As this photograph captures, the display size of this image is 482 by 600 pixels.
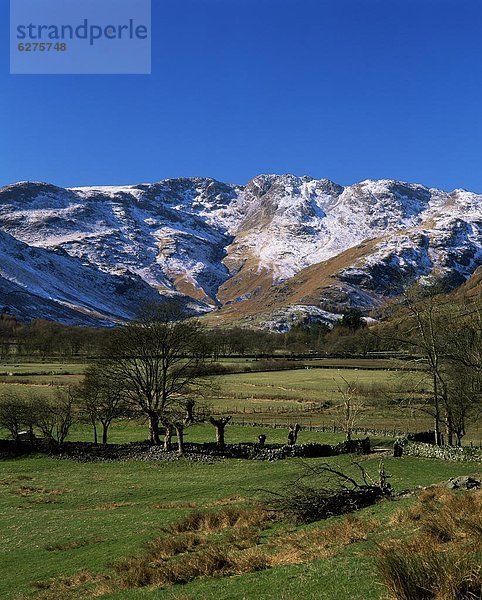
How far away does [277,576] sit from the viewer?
14.0 metres

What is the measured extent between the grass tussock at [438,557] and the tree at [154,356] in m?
44.5

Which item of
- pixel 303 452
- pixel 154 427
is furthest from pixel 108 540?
pixel 154 427


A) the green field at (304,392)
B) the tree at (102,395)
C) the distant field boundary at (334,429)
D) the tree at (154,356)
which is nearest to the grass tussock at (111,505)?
the tree at (154,356)

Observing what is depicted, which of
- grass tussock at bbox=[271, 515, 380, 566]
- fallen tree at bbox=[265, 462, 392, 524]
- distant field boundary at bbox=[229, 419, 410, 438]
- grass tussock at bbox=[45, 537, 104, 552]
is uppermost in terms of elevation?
grass tussock at bbox=[271, 515, 380, 566]

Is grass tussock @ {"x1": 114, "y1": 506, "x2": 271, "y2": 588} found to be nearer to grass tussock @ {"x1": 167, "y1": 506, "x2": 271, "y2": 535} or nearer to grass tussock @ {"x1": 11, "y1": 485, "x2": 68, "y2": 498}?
grass tussock @ {"x1": 167, "y1": 506, "x2": 271, "y2": 535}

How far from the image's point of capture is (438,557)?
38.5 feet

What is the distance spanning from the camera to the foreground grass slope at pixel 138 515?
13.5 m

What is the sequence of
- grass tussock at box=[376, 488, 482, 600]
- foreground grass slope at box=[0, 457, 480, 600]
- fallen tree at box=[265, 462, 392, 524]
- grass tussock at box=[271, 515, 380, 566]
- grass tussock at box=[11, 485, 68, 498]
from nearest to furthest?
grass tussock at box=[376, 488, 482, 600], foreground grass slope at box=[0, 457, 480, 600], grass tussock at box=[271, 515, 380, 566], fallen tree at box=[265, 462, 392, 524], grass tussock at box=[11, 485, 68, 498]

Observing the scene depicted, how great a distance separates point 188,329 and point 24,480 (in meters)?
25.9

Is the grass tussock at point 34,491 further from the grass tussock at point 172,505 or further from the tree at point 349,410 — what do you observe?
the tree at point 349,410

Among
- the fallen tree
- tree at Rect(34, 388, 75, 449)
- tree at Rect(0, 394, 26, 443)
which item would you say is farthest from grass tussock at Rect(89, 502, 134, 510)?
tree at Rect(0, 394, 26, 443)

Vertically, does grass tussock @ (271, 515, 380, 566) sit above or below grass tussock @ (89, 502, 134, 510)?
above

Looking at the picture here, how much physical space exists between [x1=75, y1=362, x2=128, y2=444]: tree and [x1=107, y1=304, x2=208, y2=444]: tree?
677 millimetres

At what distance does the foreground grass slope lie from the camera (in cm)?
1352
